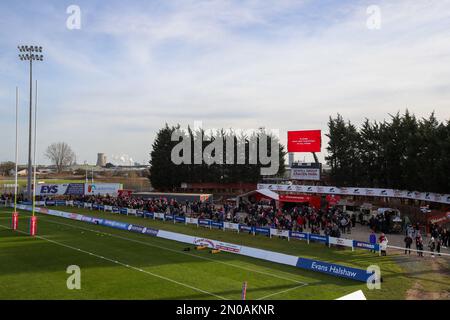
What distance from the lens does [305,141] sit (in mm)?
58094

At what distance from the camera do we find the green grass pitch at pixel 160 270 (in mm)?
18812

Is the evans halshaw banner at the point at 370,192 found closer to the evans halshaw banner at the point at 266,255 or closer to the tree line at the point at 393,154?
the tree line at the point at 393,154

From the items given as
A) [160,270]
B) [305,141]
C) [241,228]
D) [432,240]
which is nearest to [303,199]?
[305,141]

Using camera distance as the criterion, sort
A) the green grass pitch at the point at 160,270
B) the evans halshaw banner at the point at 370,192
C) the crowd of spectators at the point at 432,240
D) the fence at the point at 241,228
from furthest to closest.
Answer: the evans halshaw banner at the point at 370,192 < the fence at the point at 241,228 < the crowd of spectators at the point at 432,240 < the green grass pitch at the point at 160,270

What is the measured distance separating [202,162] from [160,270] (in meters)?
56.5

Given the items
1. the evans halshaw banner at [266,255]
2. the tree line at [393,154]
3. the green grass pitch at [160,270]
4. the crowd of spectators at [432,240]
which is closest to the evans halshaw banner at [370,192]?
the tree line at [393,154]

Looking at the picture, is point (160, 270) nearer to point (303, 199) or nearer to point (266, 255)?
point (266, 255)

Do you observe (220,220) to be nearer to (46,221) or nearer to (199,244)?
(199,244)

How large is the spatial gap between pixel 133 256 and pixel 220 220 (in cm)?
1394

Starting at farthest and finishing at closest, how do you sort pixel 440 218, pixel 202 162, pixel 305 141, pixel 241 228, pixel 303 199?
pixel 202 162 < pixel 305 141 < pixel 303 199 < pixel 440 218 < pixel 241 228

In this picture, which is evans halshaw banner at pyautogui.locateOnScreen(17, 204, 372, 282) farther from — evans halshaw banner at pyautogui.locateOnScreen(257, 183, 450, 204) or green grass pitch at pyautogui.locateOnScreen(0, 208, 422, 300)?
evans halshaw banner at pyautogui.locateOnScreen(257, 183, 450, 204)

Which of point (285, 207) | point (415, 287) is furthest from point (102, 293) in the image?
point (285, 207)

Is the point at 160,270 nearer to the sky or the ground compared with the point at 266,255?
nearer to the ground

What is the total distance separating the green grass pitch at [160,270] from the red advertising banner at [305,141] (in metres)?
26.4
